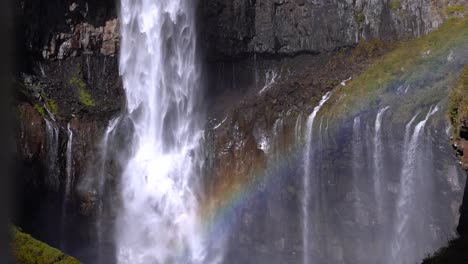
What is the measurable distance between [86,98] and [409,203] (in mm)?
18870

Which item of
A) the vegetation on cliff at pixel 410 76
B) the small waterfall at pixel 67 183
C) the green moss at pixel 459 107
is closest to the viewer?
the green moss at pixel 459 107

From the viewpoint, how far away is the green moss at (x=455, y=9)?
3086cm

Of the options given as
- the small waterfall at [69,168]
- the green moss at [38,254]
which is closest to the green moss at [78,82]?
the small waterfall at [69,168]

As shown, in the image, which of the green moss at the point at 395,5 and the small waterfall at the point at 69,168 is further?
the green moss at the point at 395,5

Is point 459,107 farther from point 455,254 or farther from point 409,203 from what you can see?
point 409,203

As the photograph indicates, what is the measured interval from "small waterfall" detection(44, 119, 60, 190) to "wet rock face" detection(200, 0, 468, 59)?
34.3ft

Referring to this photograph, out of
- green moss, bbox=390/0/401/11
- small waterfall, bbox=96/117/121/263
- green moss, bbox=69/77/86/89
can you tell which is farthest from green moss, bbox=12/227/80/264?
green moss, bbox=390/0/401/11

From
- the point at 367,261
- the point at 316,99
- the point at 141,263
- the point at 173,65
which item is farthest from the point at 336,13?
the point at 141,263

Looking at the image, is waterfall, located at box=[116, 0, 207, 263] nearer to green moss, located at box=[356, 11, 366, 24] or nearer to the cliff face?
the cliff face

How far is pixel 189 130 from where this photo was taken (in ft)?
105

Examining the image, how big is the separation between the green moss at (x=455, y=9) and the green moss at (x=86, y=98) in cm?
2083

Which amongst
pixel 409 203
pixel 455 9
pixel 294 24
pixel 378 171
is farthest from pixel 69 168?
pixel 455 9

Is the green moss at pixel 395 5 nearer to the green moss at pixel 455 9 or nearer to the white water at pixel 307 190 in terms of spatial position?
the green moss at pixel 455 9

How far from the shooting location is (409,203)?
25.4 metres
